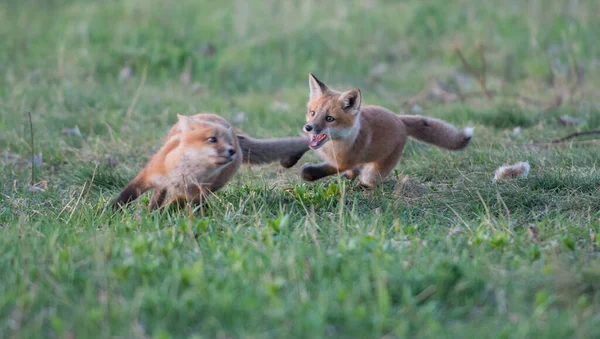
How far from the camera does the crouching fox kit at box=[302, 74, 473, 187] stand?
229 inches

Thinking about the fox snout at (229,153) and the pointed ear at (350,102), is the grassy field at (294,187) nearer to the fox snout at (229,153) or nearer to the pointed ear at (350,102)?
the fox snout at (229,153)

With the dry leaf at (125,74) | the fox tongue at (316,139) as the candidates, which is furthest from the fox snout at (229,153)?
the dry leaf at (125,74)

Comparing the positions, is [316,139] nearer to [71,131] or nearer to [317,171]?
[317,171]

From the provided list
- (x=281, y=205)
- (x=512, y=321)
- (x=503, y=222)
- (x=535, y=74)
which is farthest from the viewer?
(x=535, y=74)

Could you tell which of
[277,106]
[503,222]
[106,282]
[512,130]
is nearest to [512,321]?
[503,222]

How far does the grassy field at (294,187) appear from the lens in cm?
349

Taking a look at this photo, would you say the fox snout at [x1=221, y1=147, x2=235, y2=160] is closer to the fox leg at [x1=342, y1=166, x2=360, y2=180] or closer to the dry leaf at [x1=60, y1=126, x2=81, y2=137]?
the fox leg at [x1=342, y1=166, x2=360, y2=180]

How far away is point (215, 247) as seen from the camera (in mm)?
4379

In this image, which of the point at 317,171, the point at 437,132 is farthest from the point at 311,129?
the point at 437,132

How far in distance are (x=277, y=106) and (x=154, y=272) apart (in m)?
5.38

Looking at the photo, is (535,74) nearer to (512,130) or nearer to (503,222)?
(512,130)

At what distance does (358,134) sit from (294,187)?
69cm

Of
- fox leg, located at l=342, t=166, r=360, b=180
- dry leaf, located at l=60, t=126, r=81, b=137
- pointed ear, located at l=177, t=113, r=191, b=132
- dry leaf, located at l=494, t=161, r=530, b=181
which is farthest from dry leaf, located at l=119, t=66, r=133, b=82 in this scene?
dry leaf, located at l=494, t=161, r=530, b=181

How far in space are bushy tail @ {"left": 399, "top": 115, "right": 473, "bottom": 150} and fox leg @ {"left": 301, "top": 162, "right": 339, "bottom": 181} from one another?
0.83 m
